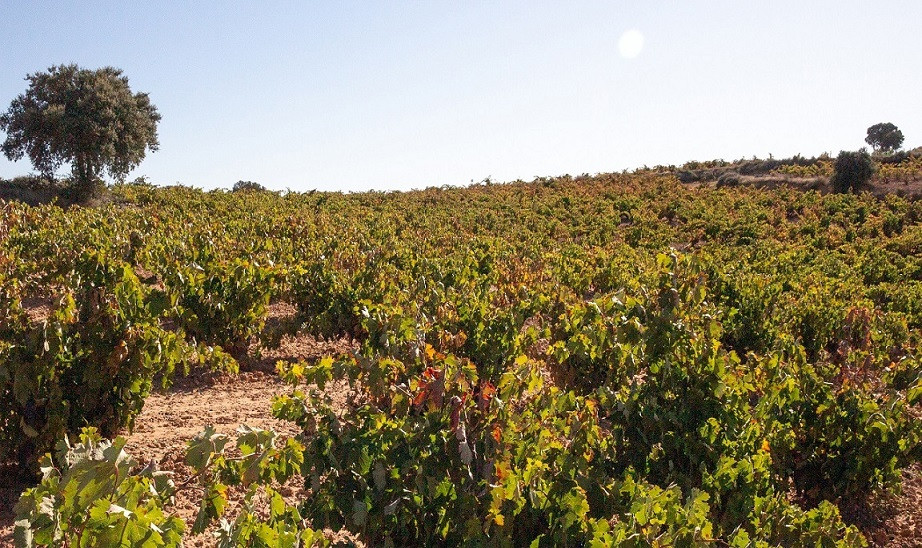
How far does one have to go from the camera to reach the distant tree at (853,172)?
30.0 meters

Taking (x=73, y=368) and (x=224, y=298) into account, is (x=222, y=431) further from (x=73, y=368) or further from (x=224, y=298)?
(x=224, y=298)

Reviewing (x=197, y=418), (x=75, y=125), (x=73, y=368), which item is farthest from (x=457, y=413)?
(x=75, y=125)

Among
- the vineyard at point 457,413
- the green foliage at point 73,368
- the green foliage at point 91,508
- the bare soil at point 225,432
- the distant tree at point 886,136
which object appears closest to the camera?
the green foliage at point 91,508

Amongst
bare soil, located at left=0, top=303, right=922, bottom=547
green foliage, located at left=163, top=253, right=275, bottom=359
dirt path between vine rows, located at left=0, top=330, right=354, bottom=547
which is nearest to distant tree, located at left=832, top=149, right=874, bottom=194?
bare soil, located at left=0, top=303, right=922, bottom=547

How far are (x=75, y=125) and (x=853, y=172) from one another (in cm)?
3369

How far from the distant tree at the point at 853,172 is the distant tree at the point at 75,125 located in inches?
1248

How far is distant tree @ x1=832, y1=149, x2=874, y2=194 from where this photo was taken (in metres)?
30.0

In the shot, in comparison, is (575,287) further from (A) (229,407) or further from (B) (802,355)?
(A) (229,407)

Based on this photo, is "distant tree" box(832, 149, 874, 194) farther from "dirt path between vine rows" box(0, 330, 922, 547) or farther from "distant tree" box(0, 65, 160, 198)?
"distant tree" box(0, 65, 160, 198)

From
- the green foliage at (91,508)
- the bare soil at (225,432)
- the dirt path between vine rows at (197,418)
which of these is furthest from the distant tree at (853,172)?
the green foliage at (91,508)

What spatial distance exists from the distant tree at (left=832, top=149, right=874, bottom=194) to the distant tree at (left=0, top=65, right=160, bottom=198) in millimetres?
31708

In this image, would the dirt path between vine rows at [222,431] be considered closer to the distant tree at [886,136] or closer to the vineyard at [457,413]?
the vineyard at [457,413]

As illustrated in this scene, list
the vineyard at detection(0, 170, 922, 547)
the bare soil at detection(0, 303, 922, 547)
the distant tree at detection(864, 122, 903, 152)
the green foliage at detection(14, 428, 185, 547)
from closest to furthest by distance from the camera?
the green foliage at detection(14, 428, 185, 547)
the vineyard at detection(0, 170, 922, 547)
the bare soil at detection(0, 303, 922, 547)
the distant tree at detection(864, 122, 903, 152)

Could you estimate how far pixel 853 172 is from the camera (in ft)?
98.6
